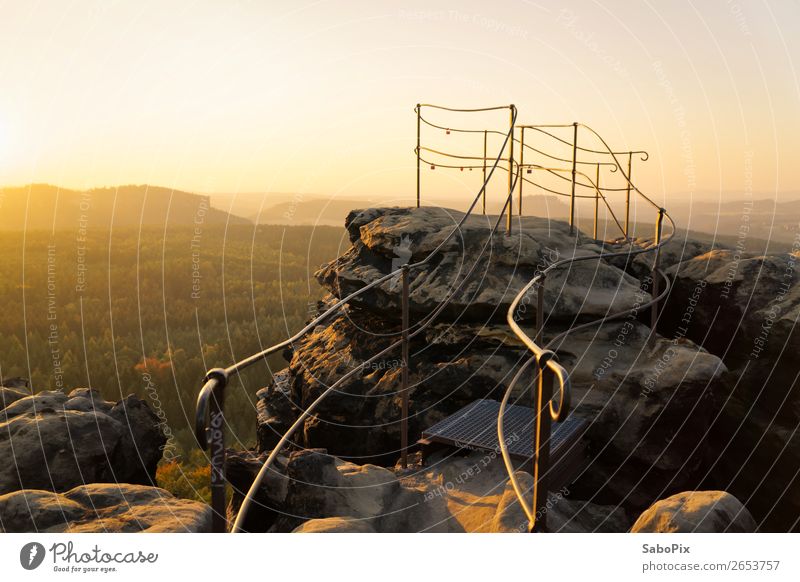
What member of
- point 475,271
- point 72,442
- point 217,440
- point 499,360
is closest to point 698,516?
point 217,440

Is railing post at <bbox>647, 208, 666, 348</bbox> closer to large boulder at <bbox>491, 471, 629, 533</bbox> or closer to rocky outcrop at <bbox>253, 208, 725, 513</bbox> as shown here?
rocky outcrop at <bbox>253, 208, 725, 513</bbox>

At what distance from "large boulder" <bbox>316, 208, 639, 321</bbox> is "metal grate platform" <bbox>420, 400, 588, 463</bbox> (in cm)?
181

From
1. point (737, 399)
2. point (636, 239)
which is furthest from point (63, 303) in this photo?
point (737, 399)

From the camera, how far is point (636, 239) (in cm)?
1212

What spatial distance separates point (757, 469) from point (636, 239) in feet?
15.5

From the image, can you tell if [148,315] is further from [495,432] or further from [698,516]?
[698,516]

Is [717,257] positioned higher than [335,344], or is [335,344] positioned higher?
[717,257]

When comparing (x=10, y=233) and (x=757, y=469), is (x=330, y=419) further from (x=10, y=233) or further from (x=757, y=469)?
(x=10, y=233)

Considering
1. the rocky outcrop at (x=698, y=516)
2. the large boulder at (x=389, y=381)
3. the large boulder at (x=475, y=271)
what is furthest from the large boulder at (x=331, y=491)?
the large boulder at (x=475, y=271)

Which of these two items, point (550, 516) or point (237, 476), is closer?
point (550, 516)

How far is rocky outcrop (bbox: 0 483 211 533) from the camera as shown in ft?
14.7

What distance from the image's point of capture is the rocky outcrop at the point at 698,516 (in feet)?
13.1

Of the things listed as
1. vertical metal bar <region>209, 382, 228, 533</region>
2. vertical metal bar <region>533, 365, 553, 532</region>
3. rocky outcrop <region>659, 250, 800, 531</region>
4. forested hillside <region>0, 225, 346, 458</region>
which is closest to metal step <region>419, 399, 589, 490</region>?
vertical metal bar <region>533, 365, 553, 532</region>

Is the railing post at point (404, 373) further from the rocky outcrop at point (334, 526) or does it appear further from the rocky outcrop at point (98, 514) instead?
the rocky outcrop at point (98, 514)
